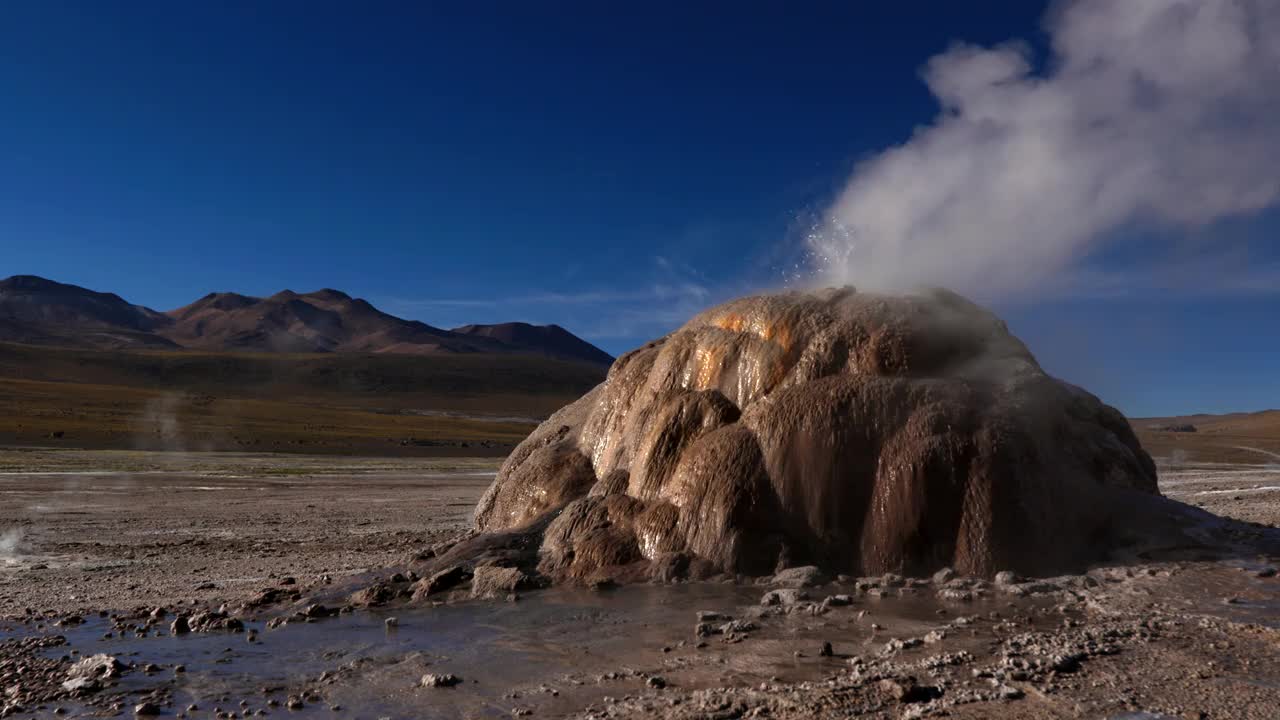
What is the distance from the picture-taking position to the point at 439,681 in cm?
748

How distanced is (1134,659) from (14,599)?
Result: 527 inches

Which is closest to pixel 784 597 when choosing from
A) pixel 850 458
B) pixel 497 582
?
pixel 850 458

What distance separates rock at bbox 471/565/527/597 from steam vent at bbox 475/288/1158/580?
68cm

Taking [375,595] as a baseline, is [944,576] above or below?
above

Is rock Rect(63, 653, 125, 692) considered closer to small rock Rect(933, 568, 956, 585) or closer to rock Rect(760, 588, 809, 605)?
rock Rect(760, 588, 809, 605)

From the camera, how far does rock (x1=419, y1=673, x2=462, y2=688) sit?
7457 millimetres

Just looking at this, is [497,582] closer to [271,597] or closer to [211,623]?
[271,597]

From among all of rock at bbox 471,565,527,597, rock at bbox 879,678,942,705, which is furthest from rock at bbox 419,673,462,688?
rock at bbox 879,678,942,705

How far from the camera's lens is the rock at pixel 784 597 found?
940cm

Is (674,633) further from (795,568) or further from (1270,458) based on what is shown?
(1270,458)

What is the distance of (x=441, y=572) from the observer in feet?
37.7

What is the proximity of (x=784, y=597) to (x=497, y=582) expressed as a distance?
3643mm

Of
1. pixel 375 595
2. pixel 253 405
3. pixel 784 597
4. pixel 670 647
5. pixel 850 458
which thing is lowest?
pixel 253 405

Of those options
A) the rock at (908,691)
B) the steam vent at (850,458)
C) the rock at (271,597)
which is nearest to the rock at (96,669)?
the rock at (271,597)
